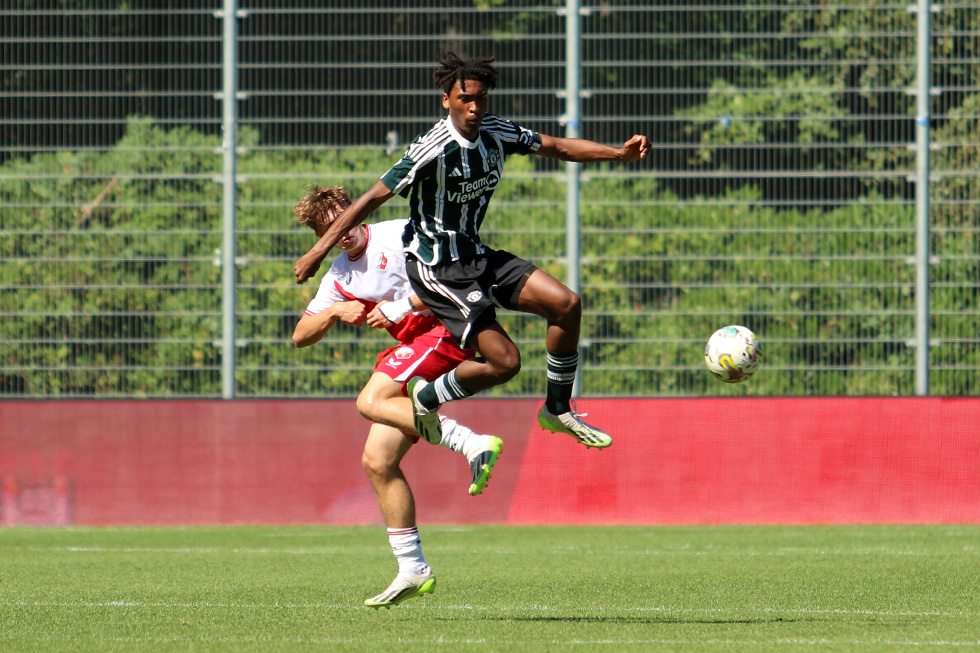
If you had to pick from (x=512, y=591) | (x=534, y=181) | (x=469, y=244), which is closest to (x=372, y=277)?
(x=469, y=244)

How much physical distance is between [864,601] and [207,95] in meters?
9.12

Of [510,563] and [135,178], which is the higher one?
[135,178]

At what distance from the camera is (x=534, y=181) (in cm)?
1420

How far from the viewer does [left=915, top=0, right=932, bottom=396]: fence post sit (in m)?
13.8

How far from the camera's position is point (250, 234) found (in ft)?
47.2

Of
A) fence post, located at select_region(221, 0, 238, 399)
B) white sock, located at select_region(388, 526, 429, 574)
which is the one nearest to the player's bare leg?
white sock, located at select_region(388, 526, 429, 574)

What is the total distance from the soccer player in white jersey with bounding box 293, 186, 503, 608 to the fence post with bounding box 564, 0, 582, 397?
6032 mm

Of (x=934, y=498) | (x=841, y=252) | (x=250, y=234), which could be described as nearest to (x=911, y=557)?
(x=934, y=498)

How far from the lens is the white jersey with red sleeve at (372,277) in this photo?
7848 millimetres

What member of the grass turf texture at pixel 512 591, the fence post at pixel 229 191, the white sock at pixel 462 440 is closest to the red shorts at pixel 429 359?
the white sock at pixel 462 440

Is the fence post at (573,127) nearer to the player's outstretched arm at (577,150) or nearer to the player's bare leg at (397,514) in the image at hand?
the player's bare leg at (397,514)

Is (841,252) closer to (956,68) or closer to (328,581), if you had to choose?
(956,68)

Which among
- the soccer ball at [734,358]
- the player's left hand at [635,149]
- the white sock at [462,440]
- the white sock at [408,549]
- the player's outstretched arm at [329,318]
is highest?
the player's left hand at [635,149]

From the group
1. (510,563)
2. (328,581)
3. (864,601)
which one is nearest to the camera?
(864,601)
